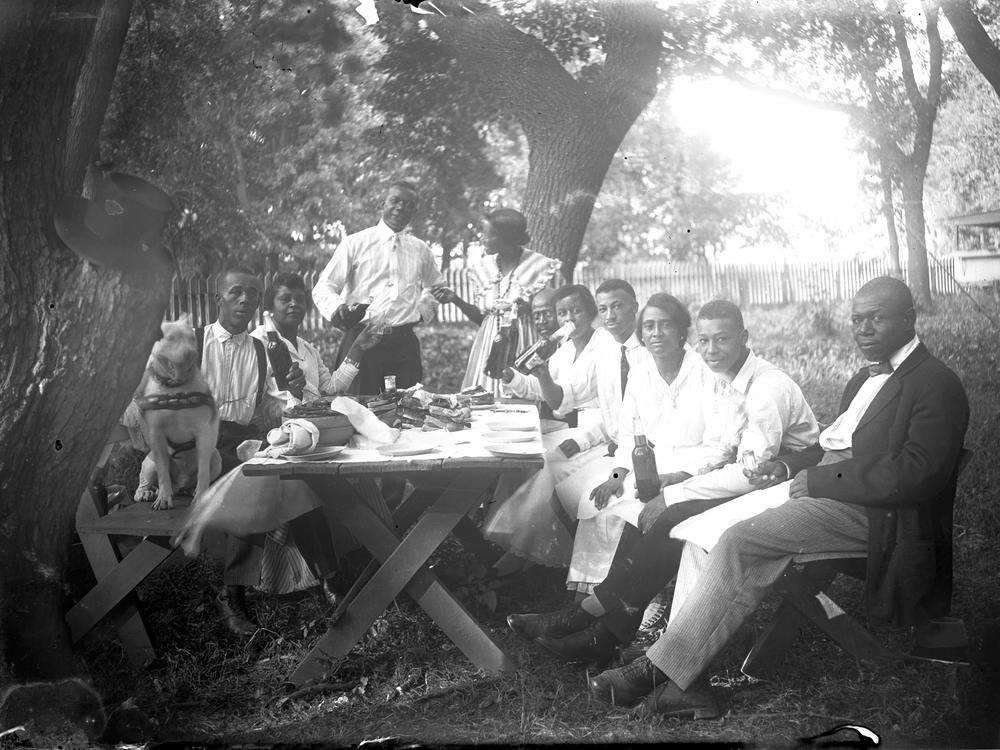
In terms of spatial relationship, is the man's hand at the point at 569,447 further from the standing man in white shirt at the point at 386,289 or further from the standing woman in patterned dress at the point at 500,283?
the standing man in white shirt at the point at 386,289

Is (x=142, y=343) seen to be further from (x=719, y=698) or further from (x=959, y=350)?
(x=959, y=350)

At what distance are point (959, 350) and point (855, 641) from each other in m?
1.40

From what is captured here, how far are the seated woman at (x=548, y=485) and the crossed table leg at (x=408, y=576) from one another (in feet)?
1.17

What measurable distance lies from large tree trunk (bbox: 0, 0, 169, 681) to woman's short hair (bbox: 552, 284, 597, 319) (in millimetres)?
1998

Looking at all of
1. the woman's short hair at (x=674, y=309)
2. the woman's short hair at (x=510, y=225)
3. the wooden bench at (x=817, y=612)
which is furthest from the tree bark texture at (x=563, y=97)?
the wooden bench at (x=817, y=612)

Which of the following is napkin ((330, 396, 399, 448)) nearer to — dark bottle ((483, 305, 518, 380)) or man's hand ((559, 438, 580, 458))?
dark bottle ((483, 305, 518, 380))

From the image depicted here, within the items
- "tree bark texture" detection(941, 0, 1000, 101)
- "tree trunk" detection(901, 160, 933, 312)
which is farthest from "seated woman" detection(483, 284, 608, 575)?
"tree bark texture" detection(941, 0, 1000, 101)

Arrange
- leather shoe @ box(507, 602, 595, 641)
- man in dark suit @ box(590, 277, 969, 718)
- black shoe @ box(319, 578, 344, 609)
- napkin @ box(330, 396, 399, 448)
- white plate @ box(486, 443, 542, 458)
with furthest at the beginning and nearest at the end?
black shoe @ box(319, 578, 344, 609) → napkin @ box(330, 396, 399, 448) → leather shoe @ box(507, 602, 595, 641) → white plate @ box(486, 443, 542, 458) → man in dark suit @ box(590, 277, 969, 718)

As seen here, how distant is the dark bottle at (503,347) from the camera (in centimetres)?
426

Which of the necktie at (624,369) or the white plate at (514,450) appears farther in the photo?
the necktie at (624,369)

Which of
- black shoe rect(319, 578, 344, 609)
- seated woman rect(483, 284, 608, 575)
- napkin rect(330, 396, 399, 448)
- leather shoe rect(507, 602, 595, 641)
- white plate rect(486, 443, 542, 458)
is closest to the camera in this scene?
white plate rect(486, 443, 542, 458)

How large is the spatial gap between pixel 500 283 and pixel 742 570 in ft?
5.92

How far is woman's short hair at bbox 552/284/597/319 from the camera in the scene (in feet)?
13.7

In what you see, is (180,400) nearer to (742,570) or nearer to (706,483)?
(706,483)
